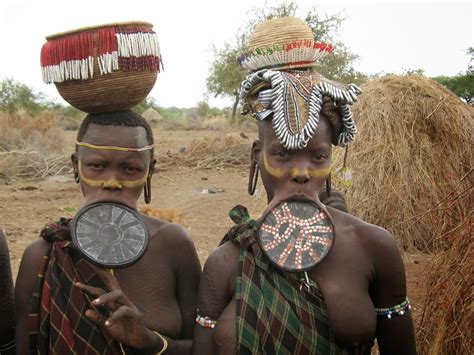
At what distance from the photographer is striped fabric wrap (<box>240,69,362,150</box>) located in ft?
6.08

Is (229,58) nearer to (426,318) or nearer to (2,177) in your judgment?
(2,177)

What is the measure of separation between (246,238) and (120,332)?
502 mm

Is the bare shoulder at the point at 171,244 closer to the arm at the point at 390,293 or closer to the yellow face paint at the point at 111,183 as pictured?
the yellow face paint at the point at 111,183

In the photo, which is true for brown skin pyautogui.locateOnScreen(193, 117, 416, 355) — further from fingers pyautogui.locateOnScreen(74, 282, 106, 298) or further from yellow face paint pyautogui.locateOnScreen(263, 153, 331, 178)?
fingers pyautogui.locateOnScreen(74, 282, 106, 298)

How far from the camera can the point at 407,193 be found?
23.2 ft

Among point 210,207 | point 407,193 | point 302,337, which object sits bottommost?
point 210,207

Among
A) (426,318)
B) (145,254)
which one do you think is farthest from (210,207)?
(145,254)

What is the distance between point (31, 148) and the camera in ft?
46.6

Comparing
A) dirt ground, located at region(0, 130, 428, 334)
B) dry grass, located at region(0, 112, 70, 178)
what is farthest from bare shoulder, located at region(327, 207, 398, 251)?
dry grass, located at region(0, 112, 70, 178)

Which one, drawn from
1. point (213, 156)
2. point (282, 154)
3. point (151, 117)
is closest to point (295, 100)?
point (282, 154)

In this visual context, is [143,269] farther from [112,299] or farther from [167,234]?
[112,299]

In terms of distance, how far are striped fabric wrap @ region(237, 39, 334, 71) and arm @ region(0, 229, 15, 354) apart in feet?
3.68

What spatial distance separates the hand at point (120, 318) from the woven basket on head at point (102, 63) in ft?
2.21

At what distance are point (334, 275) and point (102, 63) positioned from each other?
105cm
